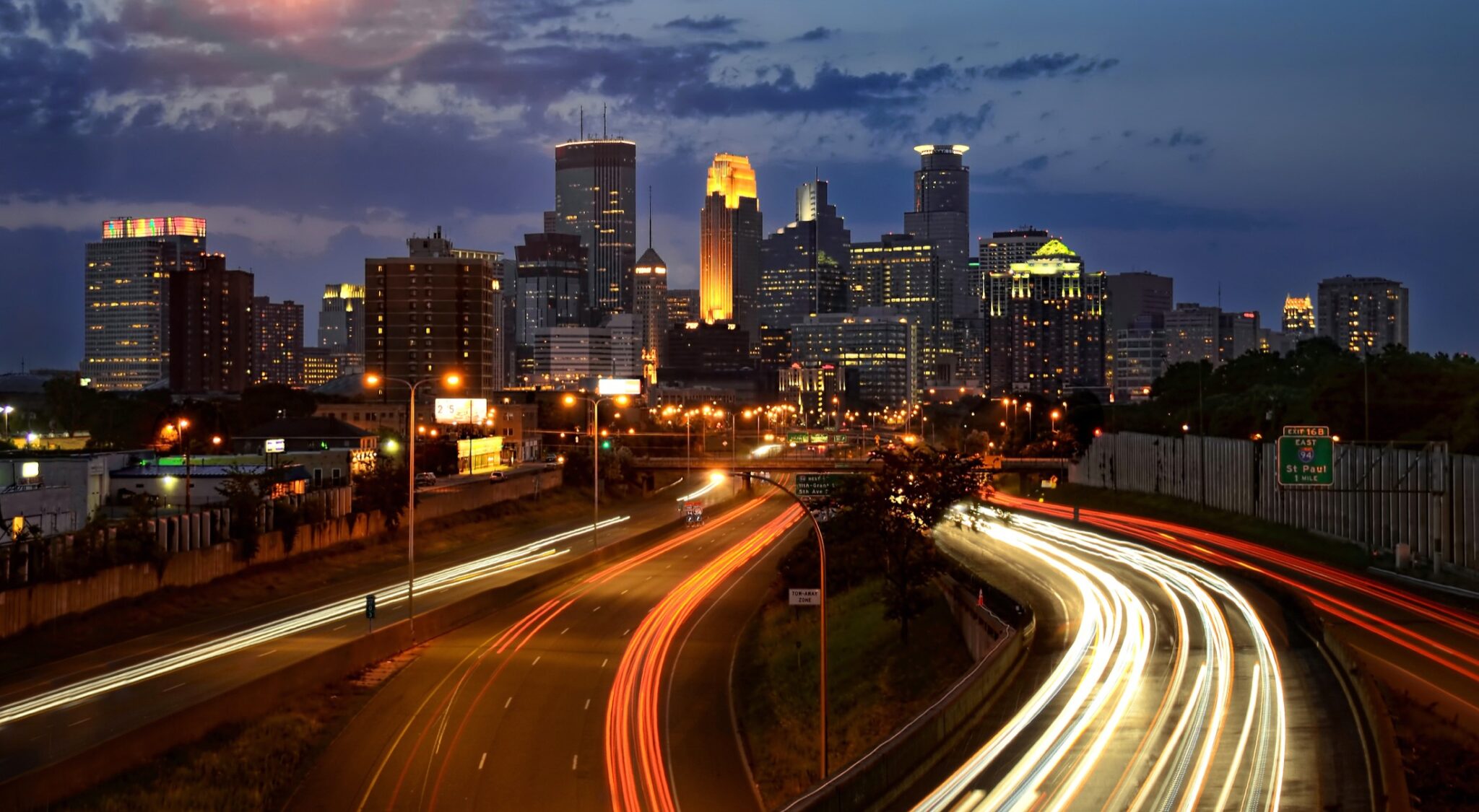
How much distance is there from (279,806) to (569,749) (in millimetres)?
7362

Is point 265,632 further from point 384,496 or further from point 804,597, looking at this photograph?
point 384,496

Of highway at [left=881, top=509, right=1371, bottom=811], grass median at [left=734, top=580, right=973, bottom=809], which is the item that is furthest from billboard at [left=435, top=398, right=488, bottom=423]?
highway at [left=881, top=509, right=1371, bottom=811]

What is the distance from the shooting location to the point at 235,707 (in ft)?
121

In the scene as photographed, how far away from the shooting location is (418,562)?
75312 millimetres

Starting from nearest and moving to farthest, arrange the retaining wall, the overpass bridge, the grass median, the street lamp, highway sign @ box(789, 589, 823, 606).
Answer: highway sign @ box(789, 589, 823, 606)
the grass median
the retaining wall
the street lamp
the overpass bridge

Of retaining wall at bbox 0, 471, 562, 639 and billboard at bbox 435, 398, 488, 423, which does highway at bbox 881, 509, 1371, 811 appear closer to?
retaining wall at bbox 0, 471, 562, 639

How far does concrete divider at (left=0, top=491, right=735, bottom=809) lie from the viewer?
2872cm

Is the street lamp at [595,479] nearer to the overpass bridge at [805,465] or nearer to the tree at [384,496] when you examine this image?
the overpass bridge at [805,465]

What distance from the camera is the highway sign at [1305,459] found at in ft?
177

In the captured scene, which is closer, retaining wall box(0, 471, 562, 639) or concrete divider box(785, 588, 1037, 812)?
concrete divider box(785, 588, 1037, 812)

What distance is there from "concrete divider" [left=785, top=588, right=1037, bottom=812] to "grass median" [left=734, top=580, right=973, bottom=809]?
5.75 metres

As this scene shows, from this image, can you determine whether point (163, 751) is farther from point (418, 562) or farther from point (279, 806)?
point (418, 562)

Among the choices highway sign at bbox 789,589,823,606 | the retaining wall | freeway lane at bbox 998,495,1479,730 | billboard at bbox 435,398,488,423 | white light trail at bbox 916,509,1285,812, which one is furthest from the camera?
billboard at bbox 435,398,488,423

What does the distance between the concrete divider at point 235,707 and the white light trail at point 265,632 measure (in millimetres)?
4053
